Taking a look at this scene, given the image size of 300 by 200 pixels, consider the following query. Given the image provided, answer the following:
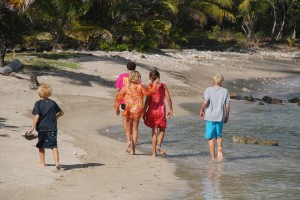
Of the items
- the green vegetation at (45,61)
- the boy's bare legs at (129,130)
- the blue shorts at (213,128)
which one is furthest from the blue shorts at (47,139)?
the green vegetation at (45,61)

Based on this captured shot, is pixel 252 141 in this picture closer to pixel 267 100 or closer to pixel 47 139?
pixel 47 139

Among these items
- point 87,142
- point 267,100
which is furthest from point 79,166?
point 267,100

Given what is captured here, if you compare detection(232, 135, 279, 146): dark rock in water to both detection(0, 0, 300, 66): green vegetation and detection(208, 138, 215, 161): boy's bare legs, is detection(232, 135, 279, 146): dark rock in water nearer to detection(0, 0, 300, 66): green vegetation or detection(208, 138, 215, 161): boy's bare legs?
detection(208, 138, 215, 161): boy's bare legs

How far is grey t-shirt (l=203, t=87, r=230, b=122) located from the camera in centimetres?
1189

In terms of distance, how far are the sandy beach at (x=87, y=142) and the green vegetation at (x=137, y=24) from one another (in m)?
1.83

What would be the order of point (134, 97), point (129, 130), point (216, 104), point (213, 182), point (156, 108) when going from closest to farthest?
point (213, 182) → point (216, 104) → point (134, 97) → point (156, 108) → point (129, 130)

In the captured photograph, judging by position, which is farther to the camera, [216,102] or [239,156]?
[239,156]

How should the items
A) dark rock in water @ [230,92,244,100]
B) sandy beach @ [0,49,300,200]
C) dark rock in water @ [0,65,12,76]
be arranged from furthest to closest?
dark rock in water @ [230,92,244,100]
dark rock in water @ [0,65,12,76]
sandy beach @ [0,49,300,200]

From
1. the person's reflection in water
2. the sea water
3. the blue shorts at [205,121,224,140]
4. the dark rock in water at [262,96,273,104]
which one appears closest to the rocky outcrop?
the dark rock in water at [262,96,273,104]

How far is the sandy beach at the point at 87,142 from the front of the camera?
9.45m

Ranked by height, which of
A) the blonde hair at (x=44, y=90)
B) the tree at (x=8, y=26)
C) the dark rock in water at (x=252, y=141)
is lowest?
the dark rock in water at (x=252, y=141)

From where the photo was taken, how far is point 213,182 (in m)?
10.6

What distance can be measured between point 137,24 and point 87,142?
80.1 ft

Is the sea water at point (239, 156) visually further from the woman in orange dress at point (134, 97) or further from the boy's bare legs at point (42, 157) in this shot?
the boy's bare legs at point (42, 157)
